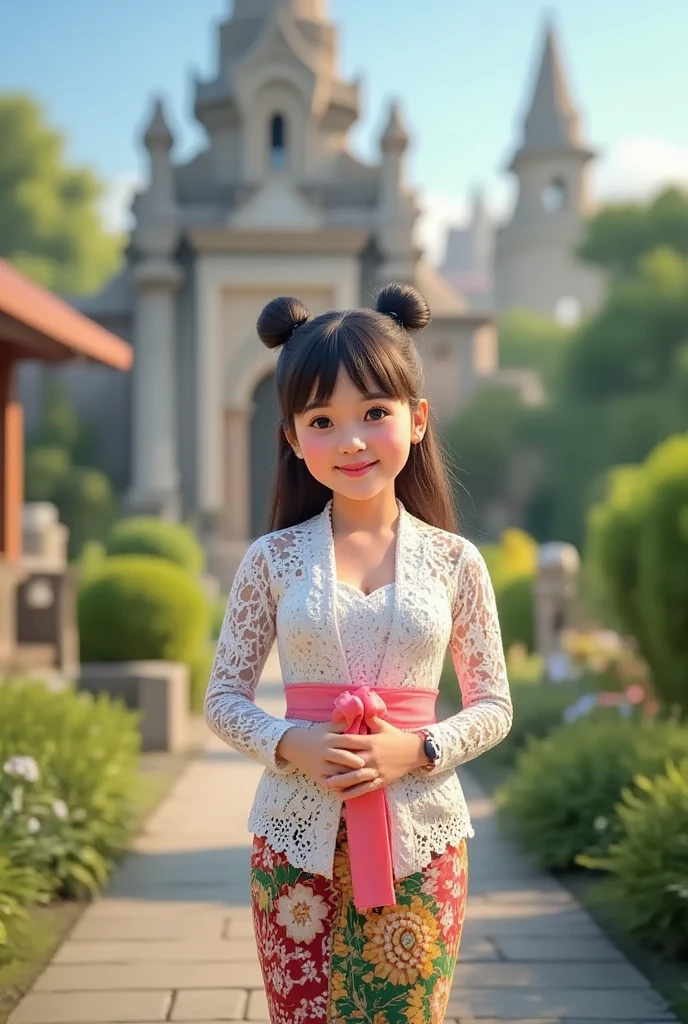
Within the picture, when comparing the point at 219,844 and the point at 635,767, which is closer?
the point at 635,767

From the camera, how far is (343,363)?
2439mm

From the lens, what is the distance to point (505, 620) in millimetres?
14227

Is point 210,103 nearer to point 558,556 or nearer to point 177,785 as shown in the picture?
point 558,556

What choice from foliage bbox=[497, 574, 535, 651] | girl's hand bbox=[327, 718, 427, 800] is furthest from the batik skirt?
foliage bbox=[497, 574, 535, 651]

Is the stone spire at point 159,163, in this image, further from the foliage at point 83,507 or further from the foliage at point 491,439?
the foliage at point 491,439

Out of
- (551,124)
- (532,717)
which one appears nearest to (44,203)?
(551,124)

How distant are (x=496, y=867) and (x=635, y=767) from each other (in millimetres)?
778

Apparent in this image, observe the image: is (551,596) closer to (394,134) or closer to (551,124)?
(394,134)

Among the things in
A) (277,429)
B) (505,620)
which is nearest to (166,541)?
(505,620)

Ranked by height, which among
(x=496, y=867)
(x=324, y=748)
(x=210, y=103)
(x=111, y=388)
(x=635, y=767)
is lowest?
(x=496, y=867)

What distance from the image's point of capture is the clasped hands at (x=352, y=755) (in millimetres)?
2223

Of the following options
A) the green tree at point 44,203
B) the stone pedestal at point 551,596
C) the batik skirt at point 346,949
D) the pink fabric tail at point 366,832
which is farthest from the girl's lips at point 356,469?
the green tree at point 44,203

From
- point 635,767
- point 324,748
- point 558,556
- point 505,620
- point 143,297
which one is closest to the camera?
point 324,748

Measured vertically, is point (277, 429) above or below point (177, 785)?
above
